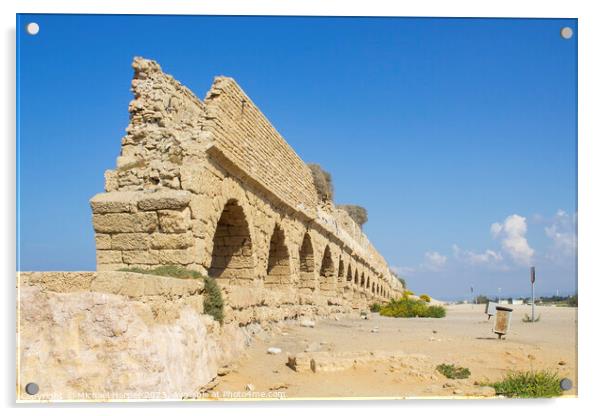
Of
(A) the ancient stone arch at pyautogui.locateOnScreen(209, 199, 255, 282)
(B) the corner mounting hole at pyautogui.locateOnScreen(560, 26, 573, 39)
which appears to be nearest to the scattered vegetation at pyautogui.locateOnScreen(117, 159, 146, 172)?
(A) the ancient stone arch at pyautogui.locateOnScreen(209, 199, 255, 282)

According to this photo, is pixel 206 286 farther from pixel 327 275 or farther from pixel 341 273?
pixel 341 273

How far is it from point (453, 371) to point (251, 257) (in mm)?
4455

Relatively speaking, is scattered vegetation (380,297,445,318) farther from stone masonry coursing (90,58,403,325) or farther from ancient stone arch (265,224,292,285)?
ancient stone arch (265,224,292,285)

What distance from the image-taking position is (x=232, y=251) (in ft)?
32.4

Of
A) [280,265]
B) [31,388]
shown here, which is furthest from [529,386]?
[280,265]

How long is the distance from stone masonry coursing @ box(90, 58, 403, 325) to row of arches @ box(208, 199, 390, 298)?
0.02 metres

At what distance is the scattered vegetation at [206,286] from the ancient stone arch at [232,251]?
114 inches

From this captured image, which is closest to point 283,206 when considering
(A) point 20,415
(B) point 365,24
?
(B) point 365,24

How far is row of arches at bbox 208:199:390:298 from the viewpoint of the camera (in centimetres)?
974

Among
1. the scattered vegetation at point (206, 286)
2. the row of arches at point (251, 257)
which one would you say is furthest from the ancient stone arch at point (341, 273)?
the scattered vegetation at point (206, 286)

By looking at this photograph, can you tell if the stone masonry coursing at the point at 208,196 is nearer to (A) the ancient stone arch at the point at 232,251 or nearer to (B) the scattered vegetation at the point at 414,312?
(A) the ancient stone arch at the point at 232,251

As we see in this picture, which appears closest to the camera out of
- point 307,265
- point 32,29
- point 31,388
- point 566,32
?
point 31,388
